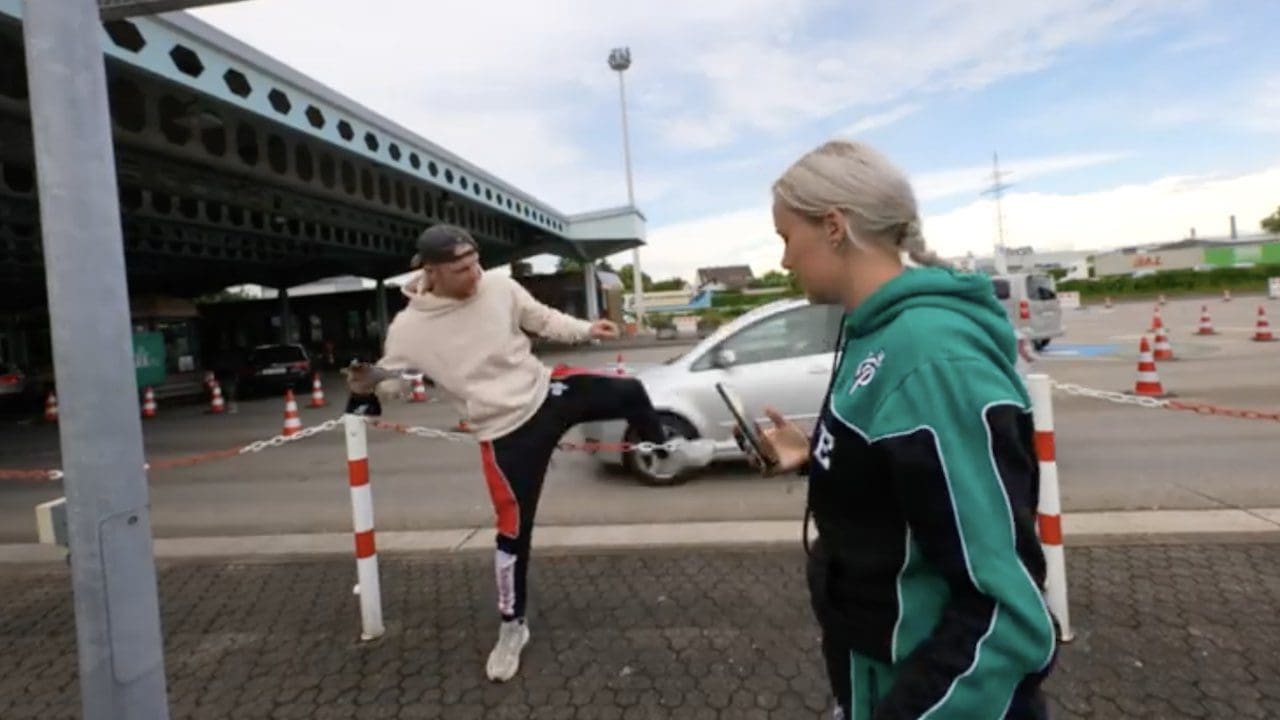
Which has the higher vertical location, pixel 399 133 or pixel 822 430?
pixel 399 133

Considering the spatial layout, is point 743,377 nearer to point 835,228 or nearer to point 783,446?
point 783,446

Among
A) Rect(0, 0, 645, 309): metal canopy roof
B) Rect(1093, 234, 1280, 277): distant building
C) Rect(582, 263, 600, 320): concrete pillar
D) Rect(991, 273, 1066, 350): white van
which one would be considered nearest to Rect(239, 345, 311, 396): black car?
Rect(0, 0, 645, 309): metal canopy roof

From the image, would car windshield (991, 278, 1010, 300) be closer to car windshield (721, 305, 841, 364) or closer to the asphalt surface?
the asphalt surface

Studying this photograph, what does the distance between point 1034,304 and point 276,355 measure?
2015 centimetres

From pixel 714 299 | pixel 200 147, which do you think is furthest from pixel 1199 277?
pixel 200 147

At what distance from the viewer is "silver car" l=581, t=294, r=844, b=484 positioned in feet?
23.0

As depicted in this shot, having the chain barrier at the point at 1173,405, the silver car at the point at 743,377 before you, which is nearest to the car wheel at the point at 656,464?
the silver car at the point at 743,377

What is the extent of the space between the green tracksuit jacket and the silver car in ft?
18.3

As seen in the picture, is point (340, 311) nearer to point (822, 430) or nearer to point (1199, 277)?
point (822, 430)

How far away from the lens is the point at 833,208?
1.26 meters

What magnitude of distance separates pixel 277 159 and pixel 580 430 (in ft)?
34.0

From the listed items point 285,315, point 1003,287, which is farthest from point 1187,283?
point 285,315

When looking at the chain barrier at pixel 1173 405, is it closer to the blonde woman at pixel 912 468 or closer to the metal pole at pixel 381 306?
the blonde woman at pixel 912 468

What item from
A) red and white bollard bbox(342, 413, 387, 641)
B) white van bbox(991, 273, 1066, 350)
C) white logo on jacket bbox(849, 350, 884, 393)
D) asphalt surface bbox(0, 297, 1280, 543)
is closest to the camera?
white logo on jacket bbox(849, 350, 884, 393)
